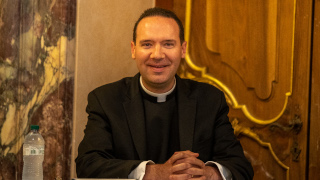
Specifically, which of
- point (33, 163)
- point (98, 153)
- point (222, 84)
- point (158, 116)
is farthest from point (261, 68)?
point (33, 163)

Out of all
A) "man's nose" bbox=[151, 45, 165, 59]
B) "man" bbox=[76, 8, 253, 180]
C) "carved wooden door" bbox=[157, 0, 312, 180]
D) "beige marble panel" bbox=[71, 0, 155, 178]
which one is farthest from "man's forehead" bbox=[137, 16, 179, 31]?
"carved wooden door" bbox=[157, 0, 312, 180]

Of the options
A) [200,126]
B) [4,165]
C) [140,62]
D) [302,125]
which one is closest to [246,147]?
[302,125]

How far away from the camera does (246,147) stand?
3375mm

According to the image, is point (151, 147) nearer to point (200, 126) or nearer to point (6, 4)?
point (200, 126)

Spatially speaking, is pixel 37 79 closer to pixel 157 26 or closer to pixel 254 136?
pixel 157 26

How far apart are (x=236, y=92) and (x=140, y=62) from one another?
3.12 feet

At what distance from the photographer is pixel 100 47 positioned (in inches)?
128

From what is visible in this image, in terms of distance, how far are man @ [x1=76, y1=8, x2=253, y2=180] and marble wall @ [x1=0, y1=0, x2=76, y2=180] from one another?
11.6 inches

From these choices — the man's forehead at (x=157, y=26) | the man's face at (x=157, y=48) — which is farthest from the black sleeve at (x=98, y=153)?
the man's forehead at (x=157, y=26)

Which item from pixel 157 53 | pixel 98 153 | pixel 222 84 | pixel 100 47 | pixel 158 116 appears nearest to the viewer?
pixel 98 153

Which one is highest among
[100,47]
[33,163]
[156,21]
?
[156,21]

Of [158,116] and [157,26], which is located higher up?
[157,26]

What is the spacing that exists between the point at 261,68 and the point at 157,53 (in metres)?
0.93

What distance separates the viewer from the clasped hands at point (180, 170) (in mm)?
2357
